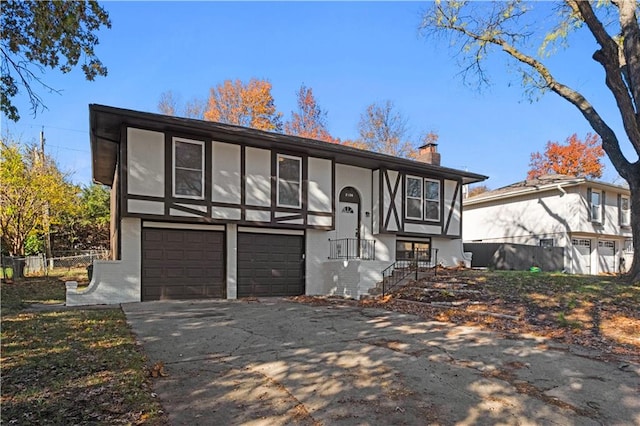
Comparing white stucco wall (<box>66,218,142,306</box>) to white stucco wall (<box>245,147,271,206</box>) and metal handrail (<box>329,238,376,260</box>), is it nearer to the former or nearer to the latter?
white stucco wall (<box>245,147,271,206</box>)

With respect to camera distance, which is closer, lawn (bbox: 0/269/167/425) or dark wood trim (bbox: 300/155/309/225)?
lawn (bbox: 0/269/167/425)

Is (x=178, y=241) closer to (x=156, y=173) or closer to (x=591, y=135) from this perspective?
(x=156, y=173)

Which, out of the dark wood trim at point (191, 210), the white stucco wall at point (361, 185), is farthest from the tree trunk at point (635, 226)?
the dark wood trim at point (191, 210)

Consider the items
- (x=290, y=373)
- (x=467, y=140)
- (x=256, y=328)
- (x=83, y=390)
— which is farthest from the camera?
(x=467, y=140)

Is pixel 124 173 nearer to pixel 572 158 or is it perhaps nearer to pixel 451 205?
pixel 451 205

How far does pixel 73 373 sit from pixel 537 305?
8.68 m

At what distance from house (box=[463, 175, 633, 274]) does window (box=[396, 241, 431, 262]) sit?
6183mm

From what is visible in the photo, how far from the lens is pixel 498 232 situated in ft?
85.5

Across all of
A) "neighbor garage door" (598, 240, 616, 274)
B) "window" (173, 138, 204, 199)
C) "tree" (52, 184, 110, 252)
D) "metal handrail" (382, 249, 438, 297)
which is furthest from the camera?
"tree" (52, 184, 110, 252)

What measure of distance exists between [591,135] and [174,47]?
33986 mm

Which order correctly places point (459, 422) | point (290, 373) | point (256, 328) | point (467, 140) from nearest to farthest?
1. point (459, 422)
2. point (290, 373)
3. point (256, 328)
4. point (467, 140)

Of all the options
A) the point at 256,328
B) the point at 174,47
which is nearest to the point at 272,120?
the point at 174,47

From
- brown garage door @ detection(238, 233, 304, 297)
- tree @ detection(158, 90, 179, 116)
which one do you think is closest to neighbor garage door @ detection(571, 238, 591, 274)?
brown garage door @ detection(238, 233, 304, 297)

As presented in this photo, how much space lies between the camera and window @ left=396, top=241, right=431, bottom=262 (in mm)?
16281
